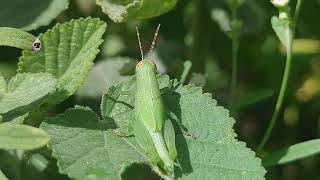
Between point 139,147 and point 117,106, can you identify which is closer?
Answer: point 139,147

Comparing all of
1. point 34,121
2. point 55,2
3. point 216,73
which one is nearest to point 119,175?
point 34,121

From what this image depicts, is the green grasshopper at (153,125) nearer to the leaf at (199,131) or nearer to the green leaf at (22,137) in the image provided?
the leaf at (199,131)

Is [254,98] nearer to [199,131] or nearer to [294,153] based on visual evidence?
[294,153]

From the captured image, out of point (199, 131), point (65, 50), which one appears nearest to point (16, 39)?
point (65, 50)

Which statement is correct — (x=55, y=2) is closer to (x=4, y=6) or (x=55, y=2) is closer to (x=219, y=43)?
(x=4, y=6)

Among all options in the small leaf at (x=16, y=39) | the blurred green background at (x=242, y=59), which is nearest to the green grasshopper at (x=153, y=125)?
the small leaf at (x=16, y=39)

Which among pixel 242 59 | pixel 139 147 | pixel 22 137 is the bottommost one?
pixel 242 59
